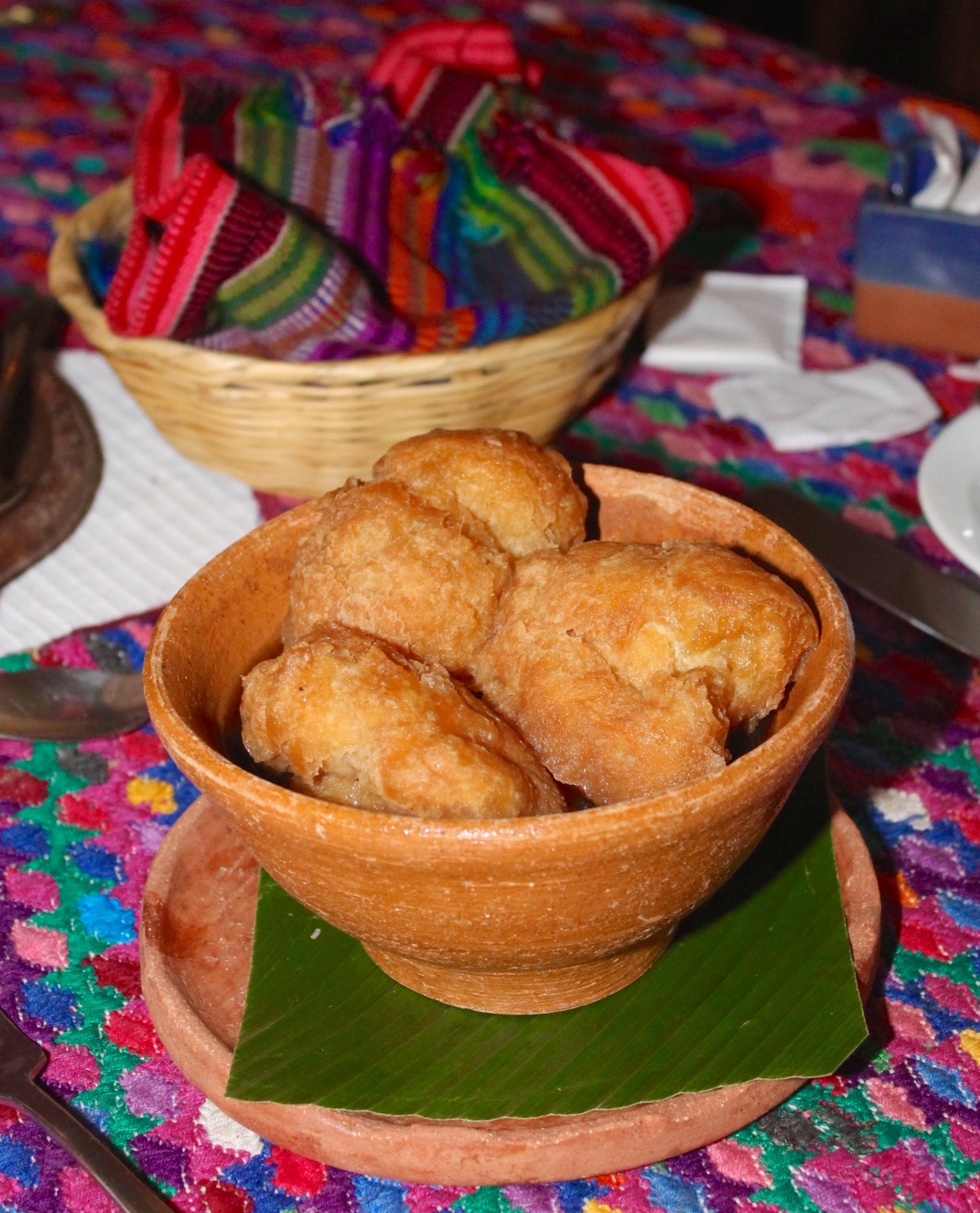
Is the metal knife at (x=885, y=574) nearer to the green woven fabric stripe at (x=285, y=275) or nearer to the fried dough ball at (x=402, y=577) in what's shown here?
the fried dough ball at (x=402, y=577)

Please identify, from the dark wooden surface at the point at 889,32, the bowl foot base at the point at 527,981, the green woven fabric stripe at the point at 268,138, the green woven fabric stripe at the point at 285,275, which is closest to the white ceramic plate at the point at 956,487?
the bowl foot base at the point at 527,981

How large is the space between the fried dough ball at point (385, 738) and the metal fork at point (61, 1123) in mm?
212

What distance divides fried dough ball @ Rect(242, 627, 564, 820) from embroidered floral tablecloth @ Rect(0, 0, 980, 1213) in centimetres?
21

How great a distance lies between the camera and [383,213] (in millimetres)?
1222

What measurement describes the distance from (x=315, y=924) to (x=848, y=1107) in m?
0.31

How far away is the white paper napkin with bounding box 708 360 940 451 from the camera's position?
1.27 meters

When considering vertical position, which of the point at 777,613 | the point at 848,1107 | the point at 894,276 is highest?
the point at 777,613

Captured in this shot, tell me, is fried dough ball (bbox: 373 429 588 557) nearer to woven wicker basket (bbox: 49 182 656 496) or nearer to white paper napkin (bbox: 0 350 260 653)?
woven wicker basket (bbox: 49 182 656 496)

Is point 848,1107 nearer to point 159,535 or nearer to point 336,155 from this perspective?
point 159,535

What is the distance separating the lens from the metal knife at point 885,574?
94 centimetres

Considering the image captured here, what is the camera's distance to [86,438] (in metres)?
1.28

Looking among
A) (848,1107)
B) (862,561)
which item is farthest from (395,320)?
(848,1107)

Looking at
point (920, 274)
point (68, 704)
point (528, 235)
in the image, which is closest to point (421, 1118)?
point (68, 704)

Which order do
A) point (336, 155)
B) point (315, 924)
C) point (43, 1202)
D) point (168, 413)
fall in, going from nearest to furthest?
point (43, 1202), point (315, 924), point (168, 413), point (336, 155)
